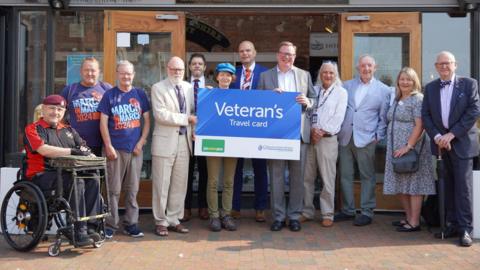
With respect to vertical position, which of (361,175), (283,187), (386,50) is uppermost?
(386,50)

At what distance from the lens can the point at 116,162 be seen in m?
6.66

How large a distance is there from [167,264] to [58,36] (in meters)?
3.98

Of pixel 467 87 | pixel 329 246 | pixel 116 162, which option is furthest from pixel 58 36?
pixel 467 87

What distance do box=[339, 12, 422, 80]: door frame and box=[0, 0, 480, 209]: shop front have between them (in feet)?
0.04

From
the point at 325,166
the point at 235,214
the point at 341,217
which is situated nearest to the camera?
the point at 325,166

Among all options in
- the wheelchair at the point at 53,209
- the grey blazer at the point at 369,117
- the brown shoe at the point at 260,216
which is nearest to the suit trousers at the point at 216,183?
the brown shoe at the point at 260,216

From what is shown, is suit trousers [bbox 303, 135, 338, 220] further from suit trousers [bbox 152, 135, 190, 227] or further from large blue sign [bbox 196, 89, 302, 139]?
suit trousers [bbox 152, 135, 190, 227]

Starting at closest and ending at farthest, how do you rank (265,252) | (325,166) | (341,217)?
(265,252) → (325,166) → (341,217)

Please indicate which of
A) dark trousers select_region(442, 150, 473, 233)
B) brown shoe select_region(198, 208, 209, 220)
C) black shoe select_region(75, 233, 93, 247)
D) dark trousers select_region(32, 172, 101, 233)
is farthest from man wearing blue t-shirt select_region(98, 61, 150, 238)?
dark trousers select_region(442, 150, 473, 233)

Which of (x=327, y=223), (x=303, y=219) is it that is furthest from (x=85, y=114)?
(x=327, y=223)

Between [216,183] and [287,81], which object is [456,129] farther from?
[216,183]

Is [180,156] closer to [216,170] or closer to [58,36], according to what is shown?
[216,170]

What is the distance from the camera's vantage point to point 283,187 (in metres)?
7.22

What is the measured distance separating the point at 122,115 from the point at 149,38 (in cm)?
194
